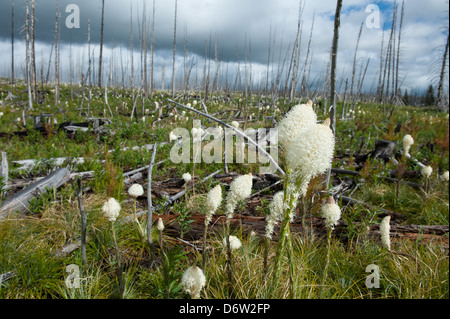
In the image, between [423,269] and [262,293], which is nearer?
[262,293]

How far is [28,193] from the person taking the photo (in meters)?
3.65

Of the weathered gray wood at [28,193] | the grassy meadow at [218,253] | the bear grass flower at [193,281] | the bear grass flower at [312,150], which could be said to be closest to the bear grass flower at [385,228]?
the grassy meadow at [218,253]

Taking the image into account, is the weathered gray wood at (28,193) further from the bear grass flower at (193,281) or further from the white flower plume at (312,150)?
the white flower plume at (312,150)

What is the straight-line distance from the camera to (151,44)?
18.4 meters

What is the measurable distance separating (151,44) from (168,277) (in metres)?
19.6

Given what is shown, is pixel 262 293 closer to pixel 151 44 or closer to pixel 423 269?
pixel 423 269

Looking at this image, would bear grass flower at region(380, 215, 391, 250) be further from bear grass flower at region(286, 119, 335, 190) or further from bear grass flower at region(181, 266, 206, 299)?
bear grass flower at region(181, 266, 206, 299)

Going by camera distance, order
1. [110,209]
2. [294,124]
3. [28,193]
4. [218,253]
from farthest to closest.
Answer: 1. [28,193]
2. [218,253]
3. [110,209]
4. [294,124]

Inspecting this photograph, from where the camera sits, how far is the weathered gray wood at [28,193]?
3246 millimetres

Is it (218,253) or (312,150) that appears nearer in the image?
(312,150)

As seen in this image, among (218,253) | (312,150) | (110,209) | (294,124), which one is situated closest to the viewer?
(312,150)

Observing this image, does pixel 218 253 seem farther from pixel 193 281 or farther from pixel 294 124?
pixel 294 124

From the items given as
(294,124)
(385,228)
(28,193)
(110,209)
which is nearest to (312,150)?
(294,124)

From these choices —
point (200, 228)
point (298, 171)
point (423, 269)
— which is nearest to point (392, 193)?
point (423, 269)
